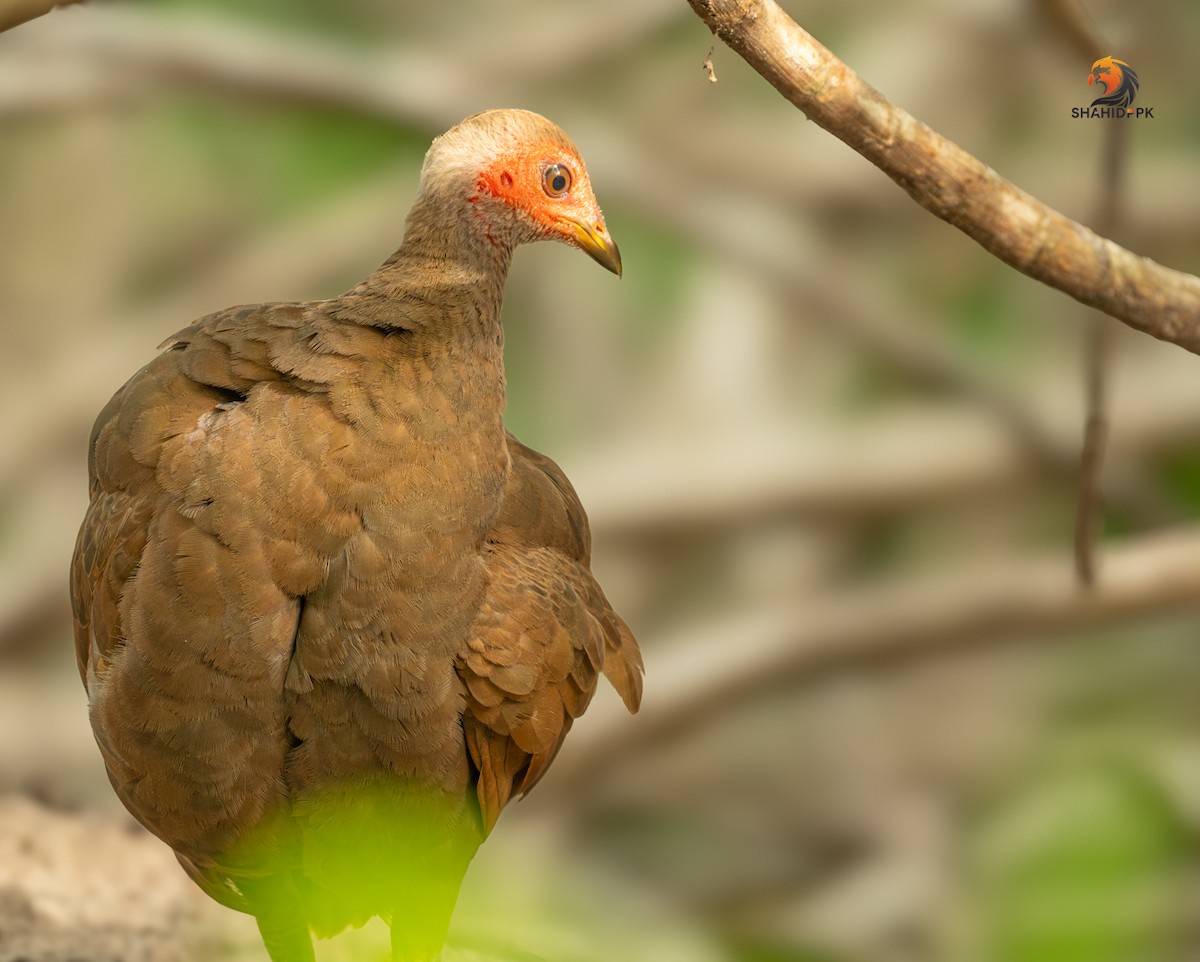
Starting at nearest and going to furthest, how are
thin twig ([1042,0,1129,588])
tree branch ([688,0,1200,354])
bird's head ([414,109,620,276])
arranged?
tree branch ([688,0,1200,354]) < bird's head ([414,109,620,276]) < thin twig ([1042,0,1129,588])

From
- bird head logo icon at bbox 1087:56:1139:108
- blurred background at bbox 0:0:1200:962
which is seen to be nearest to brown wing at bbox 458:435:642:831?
bird head logo icon at bbox 1087:56:1139:108

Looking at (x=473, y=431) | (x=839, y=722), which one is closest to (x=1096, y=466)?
(x=473, y=431)

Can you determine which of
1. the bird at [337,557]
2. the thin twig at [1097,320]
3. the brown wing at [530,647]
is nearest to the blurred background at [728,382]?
the thin twig at [1097,320]

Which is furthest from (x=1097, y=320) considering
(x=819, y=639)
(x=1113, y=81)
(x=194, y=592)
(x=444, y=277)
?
(x=819, y=639)

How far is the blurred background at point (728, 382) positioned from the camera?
13.7ft

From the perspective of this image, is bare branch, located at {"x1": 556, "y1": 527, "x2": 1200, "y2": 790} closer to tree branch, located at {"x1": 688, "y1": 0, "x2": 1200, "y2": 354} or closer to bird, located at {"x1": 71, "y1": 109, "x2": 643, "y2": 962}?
tree branch, located at {"x1": 688, "y1": 0, "x2": 1200, "y2": 354}

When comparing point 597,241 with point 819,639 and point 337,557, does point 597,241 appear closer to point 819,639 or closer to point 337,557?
point 337,557

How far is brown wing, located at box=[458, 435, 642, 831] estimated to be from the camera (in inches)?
60.7

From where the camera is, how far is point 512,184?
1.45 meters

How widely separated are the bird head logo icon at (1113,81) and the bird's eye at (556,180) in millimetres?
1154

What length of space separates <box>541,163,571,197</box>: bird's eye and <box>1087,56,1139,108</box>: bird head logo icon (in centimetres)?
115

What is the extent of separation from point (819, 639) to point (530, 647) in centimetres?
294

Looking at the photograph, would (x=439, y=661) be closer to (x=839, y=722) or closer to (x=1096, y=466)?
(x=1096, y=466)

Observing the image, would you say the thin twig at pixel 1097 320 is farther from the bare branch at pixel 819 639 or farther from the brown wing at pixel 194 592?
the bare branch at pixel 819 639
